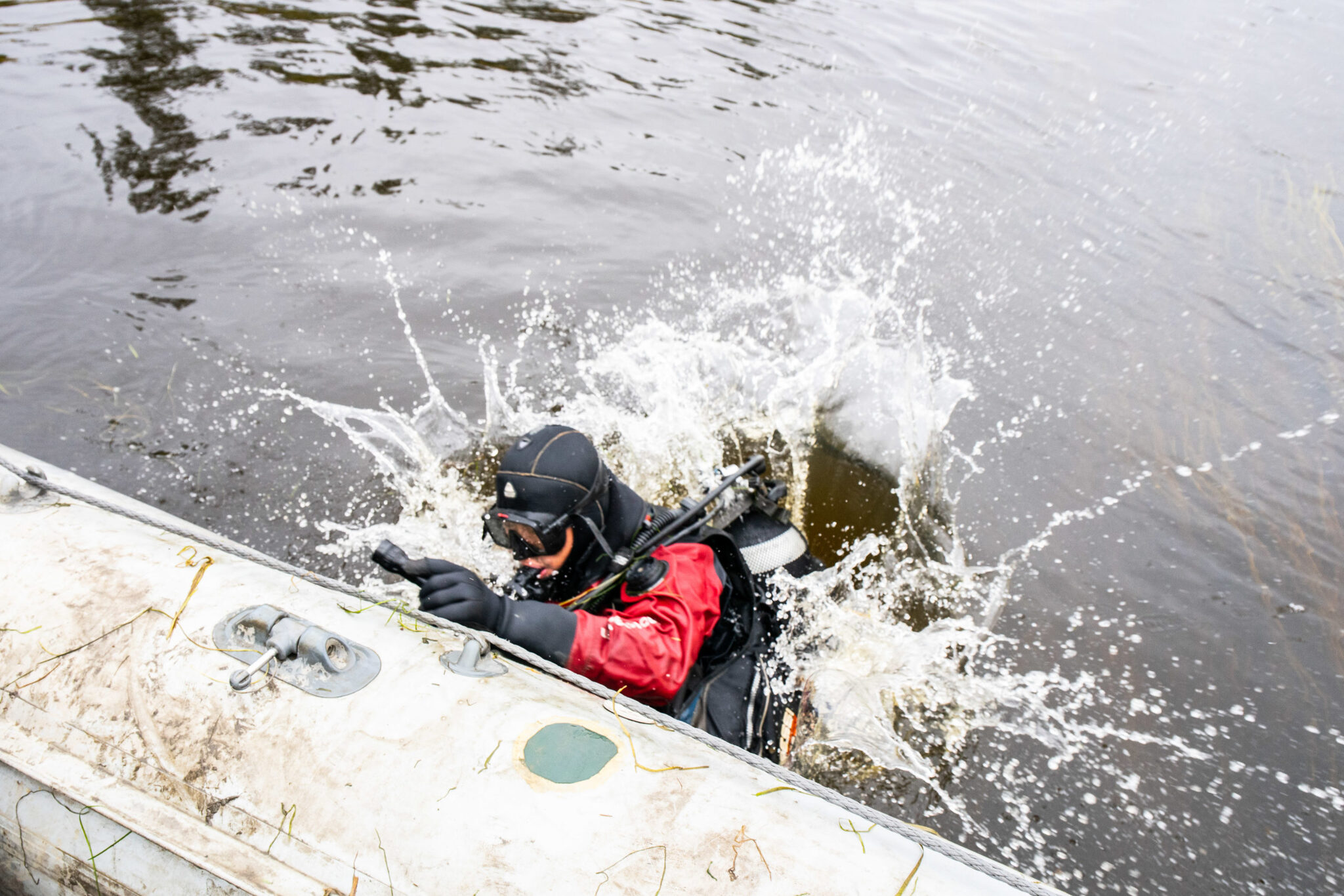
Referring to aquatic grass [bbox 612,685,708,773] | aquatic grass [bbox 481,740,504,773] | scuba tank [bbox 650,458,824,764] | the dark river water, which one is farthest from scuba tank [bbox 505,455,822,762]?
aquatic grass [bbox 481,740,504,773]

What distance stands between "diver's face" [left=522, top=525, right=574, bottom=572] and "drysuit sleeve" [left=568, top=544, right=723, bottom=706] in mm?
219

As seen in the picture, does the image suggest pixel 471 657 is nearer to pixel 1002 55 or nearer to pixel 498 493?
pixel 498 493

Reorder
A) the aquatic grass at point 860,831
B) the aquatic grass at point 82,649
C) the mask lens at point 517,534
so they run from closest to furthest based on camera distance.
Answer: the aquatic grass at point 860,831 < the aquatic grass at point 82,649 < the mask lens at point 517,534

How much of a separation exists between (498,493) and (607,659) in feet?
2.29

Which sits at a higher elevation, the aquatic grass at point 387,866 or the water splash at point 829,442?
the aquatic grass at point 387,866

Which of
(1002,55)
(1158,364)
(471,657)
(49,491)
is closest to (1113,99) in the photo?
(1002,55)

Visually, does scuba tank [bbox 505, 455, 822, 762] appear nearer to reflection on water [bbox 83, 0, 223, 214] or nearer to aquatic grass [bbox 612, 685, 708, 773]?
aquatic grass [bbox 612, 685, 708, 773]

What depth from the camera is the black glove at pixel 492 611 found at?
2.04m

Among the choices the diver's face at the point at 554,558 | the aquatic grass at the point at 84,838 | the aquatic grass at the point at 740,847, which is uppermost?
the aquatic grass at the point at 740,847

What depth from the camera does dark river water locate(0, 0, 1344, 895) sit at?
10.6 feet

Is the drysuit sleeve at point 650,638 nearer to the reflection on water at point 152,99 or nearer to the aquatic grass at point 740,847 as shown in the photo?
the aquatic grass at point 740,847

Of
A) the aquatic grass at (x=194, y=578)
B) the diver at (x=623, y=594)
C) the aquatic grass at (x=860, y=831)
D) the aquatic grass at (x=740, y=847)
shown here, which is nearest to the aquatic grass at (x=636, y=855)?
the aquatic grass at (x=740, y=847)

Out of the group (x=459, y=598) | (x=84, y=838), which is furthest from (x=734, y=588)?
(x=84, y=838)

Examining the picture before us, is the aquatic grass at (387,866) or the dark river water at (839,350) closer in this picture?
the aquatic grass at (387,866)
